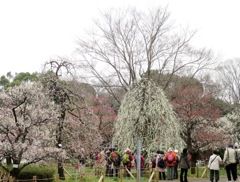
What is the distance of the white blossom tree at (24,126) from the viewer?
14859 millimetres

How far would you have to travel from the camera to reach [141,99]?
2384 centimetres

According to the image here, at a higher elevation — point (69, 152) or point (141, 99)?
point (141, 99)

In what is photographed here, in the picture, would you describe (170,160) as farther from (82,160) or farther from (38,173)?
(38,173)

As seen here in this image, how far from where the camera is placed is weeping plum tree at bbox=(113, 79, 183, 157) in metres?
23.0

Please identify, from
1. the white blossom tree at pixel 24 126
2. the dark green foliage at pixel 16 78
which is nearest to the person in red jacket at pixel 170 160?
the white blossom tree at pixel 24 126

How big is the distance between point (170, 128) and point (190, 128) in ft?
14.2

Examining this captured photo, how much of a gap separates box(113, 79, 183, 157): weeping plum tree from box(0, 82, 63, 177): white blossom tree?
8.00 metres

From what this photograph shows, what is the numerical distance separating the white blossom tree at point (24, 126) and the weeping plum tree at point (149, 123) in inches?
315

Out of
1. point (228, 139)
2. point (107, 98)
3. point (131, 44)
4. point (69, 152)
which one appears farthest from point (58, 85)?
point (107, 98)

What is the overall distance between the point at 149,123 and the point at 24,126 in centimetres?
1012

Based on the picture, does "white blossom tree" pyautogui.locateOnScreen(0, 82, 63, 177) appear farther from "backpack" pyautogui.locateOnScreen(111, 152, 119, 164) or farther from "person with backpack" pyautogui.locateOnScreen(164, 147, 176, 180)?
"person with backpack" pyautogui.locateOnScreen(164, 147, 176, 180)

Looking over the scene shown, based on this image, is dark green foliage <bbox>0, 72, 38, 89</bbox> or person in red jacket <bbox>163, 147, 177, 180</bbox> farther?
dark green foliage <bbox>0, 72, 38, 89</bbox>

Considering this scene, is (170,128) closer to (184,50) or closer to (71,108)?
(71,108)

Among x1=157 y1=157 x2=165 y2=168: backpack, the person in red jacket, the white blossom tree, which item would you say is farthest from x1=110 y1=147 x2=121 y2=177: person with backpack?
the white blossom tree
